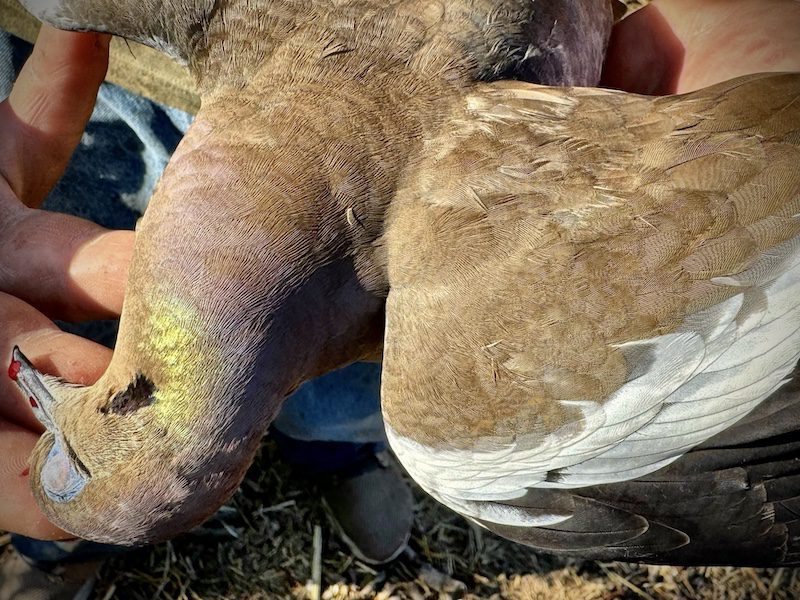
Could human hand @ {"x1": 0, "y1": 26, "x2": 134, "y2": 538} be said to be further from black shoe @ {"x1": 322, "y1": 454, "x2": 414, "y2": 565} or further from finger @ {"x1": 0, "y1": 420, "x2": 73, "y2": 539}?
black shoe @ {"x1": 322, "y1": 454, "x2": 414, "y2": 565}

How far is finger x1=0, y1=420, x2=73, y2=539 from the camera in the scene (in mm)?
1552

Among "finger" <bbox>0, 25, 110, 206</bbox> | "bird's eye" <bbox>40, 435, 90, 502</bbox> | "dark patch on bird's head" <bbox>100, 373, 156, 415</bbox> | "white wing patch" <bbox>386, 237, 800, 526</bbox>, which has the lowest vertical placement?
"white wing patch" <bbox>386, 237, 800, 526</bbox>

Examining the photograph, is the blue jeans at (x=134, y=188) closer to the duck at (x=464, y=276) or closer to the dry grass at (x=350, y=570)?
the dry grass at (x=350, y=570)

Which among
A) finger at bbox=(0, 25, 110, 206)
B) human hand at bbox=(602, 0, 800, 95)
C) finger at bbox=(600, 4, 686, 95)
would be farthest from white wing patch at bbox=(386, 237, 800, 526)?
finger at bbox=(0, 25, 110, 206)

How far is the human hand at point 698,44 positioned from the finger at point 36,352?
141 cm

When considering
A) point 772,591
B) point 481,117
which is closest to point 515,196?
point 481,117

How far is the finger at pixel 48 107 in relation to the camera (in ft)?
5.25

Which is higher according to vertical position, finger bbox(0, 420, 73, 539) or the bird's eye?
the bird's eye

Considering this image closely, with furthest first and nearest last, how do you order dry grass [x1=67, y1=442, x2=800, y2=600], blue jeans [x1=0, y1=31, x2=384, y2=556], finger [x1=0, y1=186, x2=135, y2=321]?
dry grass [x1=67, y1=442, x2=800, y2=600] → blue jeans [x1=0, y1=31, x2=384, y2=556] → finger [x1=0, y1=186, x2=135, y2=321]

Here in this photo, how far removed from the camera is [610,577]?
252cm

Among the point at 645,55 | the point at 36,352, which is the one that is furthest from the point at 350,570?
the point at 645,55

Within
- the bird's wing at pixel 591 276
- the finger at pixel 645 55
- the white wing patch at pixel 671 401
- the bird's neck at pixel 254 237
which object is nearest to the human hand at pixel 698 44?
the finger at pixel 645 55

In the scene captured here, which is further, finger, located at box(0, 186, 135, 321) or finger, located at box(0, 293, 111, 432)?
finger, located at box(0, 186, 135, 321)

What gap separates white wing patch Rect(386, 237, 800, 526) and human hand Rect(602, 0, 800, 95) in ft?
1.79
